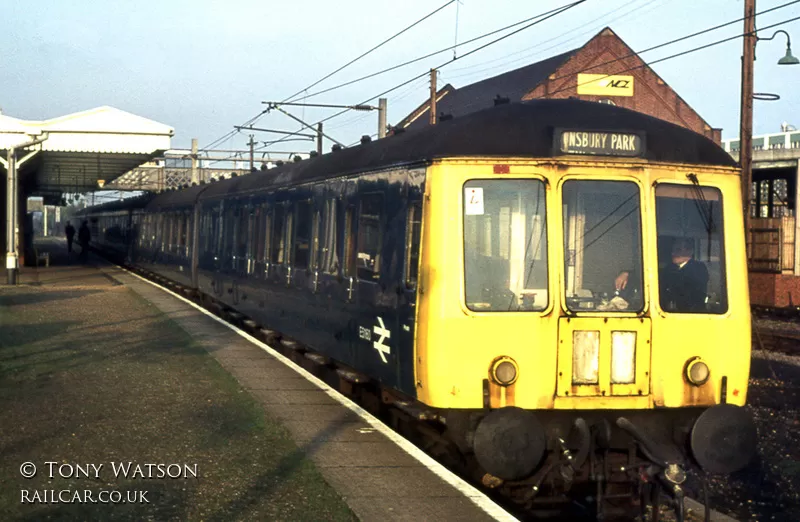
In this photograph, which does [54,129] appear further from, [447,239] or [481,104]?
[481,104]

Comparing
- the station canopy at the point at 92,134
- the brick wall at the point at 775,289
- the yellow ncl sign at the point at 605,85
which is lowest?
the brick wall at the point at 775,289

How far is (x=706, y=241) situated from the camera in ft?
26.2

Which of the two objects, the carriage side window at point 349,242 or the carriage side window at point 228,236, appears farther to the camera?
the carriage side window at point 228,236

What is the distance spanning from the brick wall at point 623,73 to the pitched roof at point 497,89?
561 mm

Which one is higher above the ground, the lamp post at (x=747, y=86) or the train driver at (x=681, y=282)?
the lamp post at (x=747, y=86)

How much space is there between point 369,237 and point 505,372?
2.52 meters

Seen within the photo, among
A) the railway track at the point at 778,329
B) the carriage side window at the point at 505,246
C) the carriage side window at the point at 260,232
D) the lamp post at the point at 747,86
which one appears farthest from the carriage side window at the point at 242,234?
the lamp post at the point at 747,86

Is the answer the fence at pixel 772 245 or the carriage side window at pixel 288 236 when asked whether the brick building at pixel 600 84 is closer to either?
the fence at pixel 772 245

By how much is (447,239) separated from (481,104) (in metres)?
45.4

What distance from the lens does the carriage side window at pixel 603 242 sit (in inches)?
306

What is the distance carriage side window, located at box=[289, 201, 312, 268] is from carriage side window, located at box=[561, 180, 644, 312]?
192 inches

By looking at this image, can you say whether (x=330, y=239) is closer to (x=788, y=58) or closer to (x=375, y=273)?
(x=375, y=273)

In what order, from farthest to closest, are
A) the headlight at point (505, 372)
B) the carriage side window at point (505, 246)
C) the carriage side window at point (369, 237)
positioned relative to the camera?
the carriage side window at point (369, 237) < the carriage side window at point (505, 246) < the headlight at point (505, 372)

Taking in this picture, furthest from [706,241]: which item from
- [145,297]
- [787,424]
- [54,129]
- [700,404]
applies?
[54,129]
